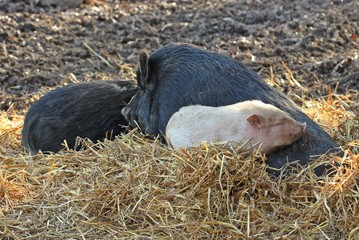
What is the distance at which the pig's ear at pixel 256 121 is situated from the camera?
456 centimetres

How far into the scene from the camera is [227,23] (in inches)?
338

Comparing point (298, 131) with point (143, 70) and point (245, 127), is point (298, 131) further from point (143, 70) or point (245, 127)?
point (143, 70)

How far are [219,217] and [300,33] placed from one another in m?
4.29

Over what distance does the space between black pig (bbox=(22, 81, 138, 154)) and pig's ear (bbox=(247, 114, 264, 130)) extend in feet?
4.42

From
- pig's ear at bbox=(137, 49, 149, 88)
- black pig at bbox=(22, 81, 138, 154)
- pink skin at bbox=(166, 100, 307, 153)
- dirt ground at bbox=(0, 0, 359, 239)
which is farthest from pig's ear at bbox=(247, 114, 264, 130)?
dirt ground at bbox=(0, 0, 359, 239)

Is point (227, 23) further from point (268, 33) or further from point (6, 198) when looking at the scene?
point (6, 198)

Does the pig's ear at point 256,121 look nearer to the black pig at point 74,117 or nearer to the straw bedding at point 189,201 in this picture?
the straw bedding at point 189,201

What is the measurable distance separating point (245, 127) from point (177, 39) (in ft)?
12.5

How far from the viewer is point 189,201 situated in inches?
170

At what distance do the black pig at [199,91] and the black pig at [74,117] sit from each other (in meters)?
0.15

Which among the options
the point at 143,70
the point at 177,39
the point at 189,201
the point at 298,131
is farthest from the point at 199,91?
the point at 177,39

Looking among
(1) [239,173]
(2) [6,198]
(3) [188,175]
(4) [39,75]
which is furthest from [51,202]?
(4) [39,75]

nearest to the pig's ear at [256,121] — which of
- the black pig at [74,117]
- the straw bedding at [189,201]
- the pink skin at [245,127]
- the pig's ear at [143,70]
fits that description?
the pink skin at [245,127]

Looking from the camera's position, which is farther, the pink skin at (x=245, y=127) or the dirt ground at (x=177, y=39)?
the dirt ground at (x=177, y=39)
